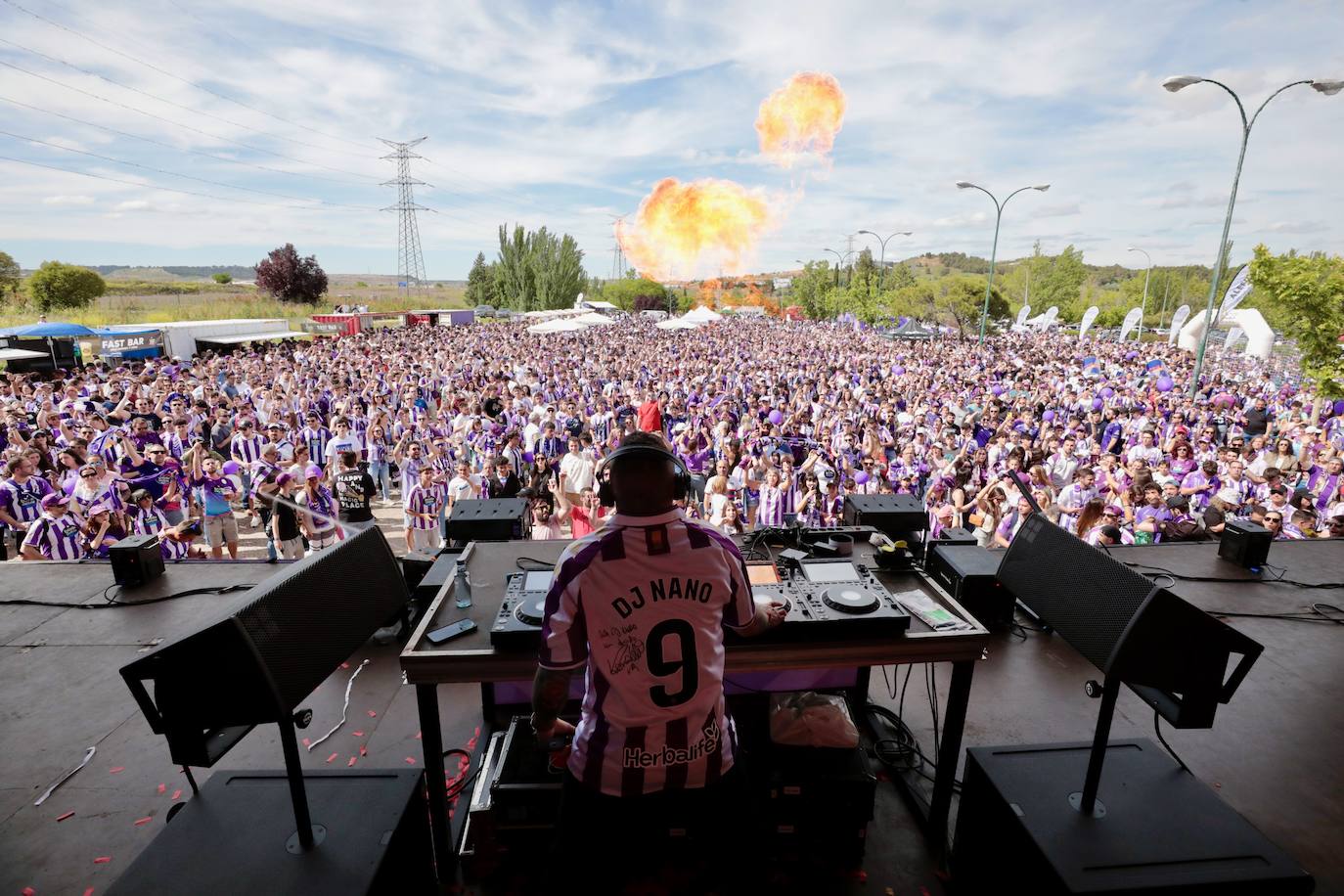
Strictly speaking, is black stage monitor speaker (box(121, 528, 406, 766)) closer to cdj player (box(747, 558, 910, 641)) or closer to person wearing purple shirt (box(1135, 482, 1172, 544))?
cdj player (box(747, 558, 910, 641))

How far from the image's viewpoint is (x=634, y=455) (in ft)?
6.03

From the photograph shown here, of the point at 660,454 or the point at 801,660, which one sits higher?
the point at 660,454

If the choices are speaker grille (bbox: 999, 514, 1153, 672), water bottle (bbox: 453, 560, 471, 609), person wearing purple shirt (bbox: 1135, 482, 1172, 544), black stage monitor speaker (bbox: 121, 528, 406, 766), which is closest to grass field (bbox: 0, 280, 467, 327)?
water bottle (bbox: 453, 560, 471, 609)

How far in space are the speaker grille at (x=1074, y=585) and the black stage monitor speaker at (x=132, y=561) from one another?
19.5ft

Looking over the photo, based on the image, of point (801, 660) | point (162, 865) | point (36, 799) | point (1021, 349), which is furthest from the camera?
point (1021, 349)

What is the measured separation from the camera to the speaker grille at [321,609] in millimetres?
1919

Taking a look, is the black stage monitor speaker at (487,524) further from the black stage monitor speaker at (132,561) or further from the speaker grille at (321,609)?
the black stage monitor speaker at (132,561)

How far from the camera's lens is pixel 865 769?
2.70m

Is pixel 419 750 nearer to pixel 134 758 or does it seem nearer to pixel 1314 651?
pixel 134 758

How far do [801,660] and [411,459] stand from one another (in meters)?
7.36

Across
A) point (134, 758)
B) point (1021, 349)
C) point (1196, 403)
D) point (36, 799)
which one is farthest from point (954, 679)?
point (1021, 349)

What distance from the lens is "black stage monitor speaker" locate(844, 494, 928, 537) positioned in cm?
376

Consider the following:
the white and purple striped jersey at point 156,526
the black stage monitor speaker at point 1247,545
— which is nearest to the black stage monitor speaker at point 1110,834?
the black stage monitor speaker at point 1247,545

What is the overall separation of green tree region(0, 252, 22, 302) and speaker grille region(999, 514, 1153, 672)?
56.5 meters
